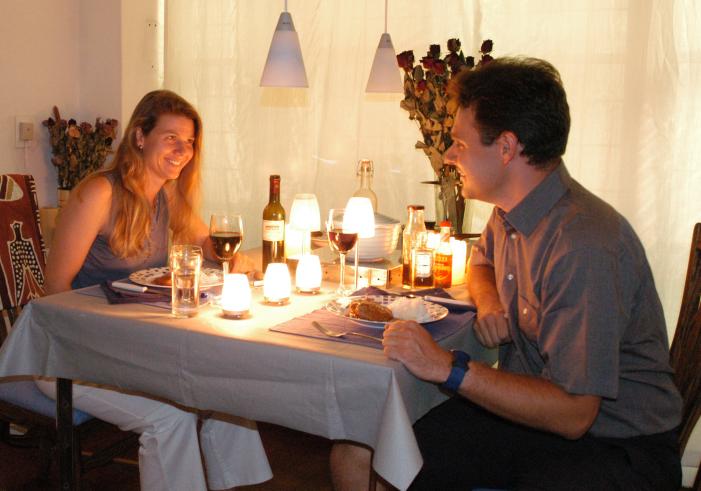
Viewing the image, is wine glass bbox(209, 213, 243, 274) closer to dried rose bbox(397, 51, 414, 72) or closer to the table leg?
the table leg

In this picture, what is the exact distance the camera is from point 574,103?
2773 mm

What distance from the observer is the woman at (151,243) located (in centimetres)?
178

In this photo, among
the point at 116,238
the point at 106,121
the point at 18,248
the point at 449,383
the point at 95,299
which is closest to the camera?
the point at 449,383

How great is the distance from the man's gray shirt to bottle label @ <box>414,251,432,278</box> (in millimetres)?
280

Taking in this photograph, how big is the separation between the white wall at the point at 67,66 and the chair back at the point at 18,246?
0.83 meters

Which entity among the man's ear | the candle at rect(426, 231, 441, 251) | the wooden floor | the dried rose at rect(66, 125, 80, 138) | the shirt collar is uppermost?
the dried rose at rect(66, 125, 80, 138)

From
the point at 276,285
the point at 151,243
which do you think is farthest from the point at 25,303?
the point at 276,285

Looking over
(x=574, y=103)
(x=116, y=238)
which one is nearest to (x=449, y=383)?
(x=116, y=238)

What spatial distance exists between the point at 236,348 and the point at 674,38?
6.58 ft

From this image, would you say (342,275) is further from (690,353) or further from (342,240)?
(690,353)

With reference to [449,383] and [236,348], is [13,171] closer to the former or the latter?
[236,348]

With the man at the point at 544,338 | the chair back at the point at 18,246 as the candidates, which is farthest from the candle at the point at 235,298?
the chair back at the point at 18,246

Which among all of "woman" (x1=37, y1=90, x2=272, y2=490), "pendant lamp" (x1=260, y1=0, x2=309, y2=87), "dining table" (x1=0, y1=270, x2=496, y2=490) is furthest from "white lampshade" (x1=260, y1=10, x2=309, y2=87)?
"dining table" (x1=0, y1=270, x2=496, y2=490)

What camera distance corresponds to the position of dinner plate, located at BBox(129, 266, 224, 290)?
1.84 meters
